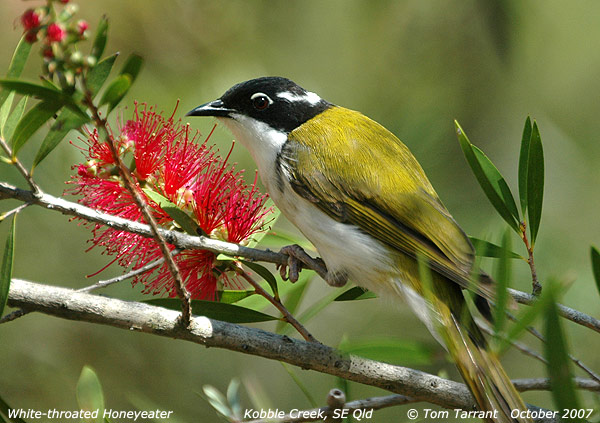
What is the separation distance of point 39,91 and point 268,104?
6.23ft

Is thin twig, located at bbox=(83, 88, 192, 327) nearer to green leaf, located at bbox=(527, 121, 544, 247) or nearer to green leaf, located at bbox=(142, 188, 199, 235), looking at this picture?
green leaf, located at bbox=(142, 188, 199, 235)

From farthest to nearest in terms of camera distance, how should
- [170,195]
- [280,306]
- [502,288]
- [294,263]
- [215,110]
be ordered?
1. [215,110]
2. [294,263]
3. [170,195]
4. [280,306]
5. [502,288]

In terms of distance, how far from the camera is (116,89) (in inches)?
56.3

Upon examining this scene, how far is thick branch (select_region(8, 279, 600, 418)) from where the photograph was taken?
1.84 metres

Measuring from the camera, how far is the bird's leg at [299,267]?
2717 millimetres

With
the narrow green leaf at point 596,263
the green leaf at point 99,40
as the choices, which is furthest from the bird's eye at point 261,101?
the narrow green leaf at point 596,263

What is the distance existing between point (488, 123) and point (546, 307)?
4.51 m

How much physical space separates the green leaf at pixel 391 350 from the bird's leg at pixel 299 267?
0.49 metres

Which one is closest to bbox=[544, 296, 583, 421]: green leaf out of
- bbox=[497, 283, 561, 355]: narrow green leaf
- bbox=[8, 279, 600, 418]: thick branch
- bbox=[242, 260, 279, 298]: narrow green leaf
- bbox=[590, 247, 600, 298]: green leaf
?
bbox=[497, 283, 561, 355]: narrow green leaf

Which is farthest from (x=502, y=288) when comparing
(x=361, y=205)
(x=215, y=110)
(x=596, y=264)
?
(x=215, y=110)

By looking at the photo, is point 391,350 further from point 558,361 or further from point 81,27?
point 81,27

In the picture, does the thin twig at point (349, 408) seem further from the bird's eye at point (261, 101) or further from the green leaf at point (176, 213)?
the bird's eye at point (261, 101)

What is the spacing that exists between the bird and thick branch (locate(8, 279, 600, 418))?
316mm

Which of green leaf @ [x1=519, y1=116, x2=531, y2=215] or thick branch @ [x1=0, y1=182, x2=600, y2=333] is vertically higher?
green leaf @ [x1=519, y1=116, x2=531, y2=215]
